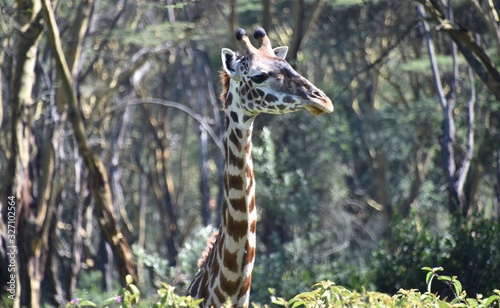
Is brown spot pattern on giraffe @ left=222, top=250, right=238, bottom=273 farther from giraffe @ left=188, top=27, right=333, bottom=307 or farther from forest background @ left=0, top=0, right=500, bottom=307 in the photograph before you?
forest background @ left=0, top=0, right=500, bottom=307

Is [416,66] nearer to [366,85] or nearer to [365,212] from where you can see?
[366,85]

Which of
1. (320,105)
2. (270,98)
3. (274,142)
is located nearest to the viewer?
(320,105)

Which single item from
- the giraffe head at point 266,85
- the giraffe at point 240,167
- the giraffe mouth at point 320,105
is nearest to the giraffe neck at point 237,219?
the giraffe at point 240,167

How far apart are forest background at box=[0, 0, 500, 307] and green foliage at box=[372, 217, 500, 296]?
18 mm

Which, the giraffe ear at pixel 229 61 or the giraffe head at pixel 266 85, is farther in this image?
the giraffe ear at pixel 229 61

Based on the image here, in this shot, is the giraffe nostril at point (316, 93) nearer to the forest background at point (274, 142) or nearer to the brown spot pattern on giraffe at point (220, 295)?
the brown spot pattern on giraffe at point (220, 295)

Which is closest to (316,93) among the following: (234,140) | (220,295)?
(234,140)

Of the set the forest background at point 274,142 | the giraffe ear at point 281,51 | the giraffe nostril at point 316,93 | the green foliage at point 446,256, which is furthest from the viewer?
the forest background at point 274,142

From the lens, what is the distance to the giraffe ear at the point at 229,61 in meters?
6.49

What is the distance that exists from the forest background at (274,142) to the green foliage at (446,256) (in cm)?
2

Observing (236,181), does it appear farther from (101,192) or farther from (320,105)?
(101,192)

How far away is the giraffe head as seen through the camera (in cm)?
588

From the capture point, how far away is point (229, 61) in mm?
6555

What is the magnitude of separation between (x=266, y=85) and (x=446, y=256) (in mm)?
3603
